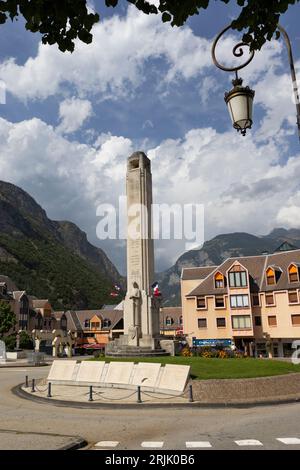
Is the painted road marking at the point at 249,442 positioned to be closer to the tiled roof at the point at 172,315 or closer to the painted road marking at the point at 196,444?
the painted road marking at the point at 196,444

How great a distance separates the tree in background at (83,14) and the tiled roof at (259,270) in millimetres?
48569

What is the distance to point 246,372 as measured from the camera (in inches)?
732

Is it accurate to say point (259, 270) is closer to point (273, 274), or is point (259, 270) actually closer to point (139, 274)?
point (273, 274)

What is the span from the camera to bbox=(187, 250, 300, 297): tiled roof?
51984mm

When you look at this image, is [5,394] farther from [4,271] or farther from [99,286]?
[99,286]

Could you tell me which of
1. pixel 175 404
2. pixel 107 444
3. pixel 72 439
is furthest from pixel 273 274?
pixel 72 439

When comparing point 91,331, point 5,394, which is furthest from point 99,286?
point 5,394

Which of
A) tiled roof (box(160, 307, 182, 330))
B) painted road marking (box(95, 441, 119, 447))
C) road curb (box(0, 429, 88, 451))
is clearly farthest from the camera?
tiled roof (box(160, 307, 182, 330))

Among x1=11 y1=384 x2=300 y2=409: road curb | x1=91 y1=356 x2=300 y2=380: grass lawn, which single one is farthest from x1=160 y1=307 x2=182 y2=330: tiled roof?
x1=11 y1=384 x2=300 y2=409: road curb

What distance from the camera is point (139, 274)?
32.8 metres

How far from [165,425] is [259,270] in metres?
46.7

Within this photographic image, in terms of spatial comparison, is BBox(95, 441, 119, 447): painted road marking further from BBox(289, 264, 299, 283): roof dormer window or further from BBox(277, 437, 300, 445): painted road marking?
BBox(289, 264, 299, 283): roof dormer window

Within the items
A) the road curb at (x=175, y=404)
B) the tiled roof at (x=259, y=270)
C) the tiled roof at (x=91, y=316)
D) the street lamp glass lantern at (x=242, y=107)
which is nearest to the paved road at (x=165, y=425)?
the road curb at (x=175, y=404)
